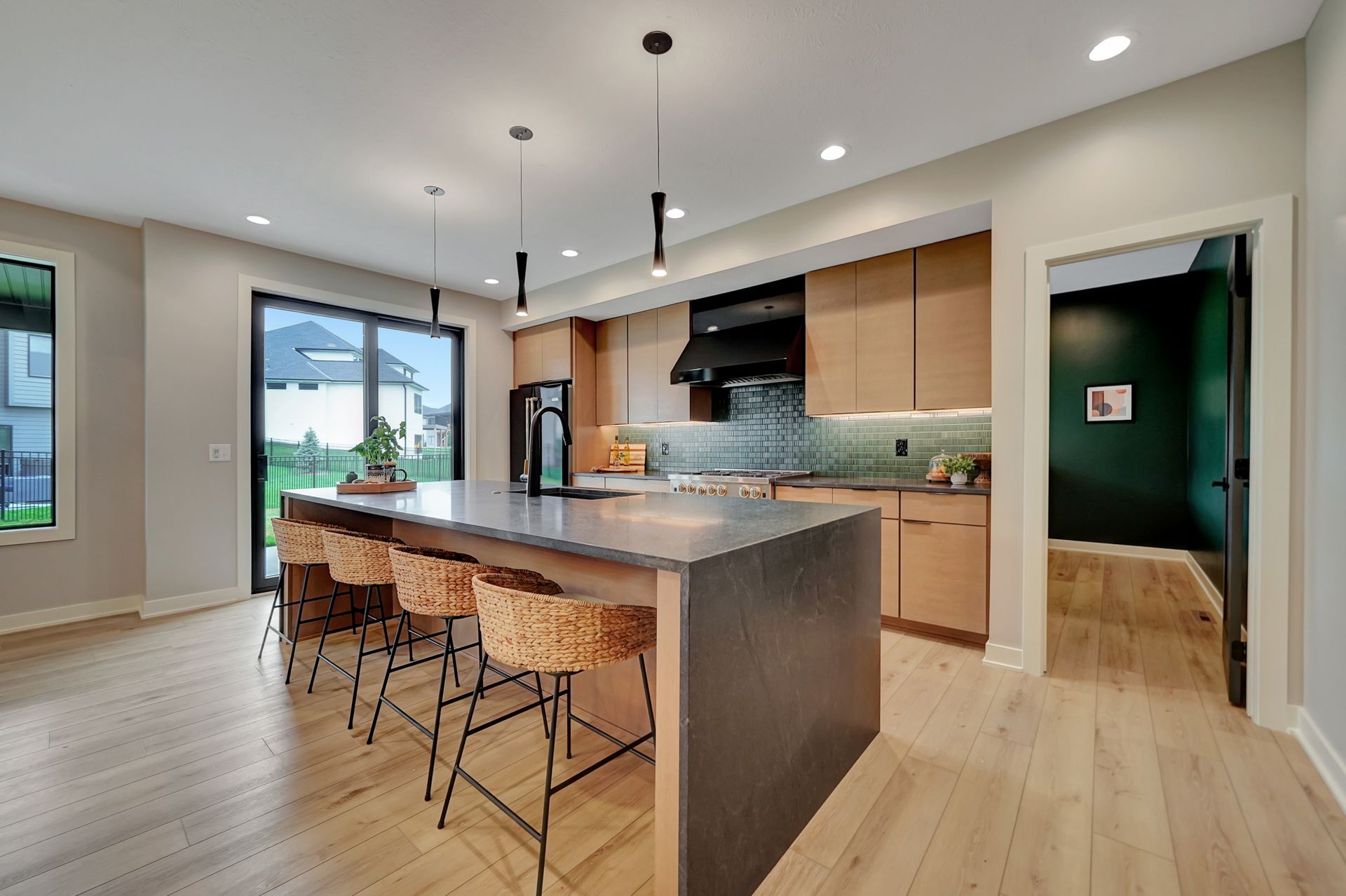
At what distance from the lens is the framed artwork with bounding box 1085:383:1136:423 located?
5.20 m

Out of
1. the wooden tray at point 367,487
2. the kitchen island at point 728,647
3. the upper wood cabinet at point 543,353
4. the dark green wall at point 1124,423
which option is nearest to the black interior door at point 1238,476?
the kitchen island at point 728,647

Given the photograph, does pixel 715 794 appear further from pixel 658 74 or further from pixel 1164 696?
pixel 658 74

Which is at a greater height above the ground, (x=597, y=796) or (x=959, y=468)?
(x=959, y=468)

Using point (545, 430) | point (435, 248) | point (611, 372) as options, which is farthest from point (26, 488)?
point (611, 372)

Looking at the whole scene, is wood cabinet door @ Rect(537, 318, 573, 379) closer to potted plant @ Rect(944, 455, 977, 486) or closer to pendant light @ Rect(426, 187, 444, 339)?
pendant light @ Rect(426, 187, 444, 339)

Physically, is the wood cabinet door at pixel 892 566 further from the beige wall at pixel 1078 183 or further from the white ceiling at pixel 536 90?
the white ceiling at pixel 536 90

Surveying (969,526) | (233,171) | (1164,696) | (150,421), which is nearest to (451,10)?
(233,171)

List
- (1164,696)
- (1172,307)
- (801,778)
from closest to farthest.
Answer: (801,778)
(1164,696)
(1172,307)

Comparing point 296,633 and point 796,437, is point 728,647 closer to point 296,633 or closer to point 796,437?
point 296,633

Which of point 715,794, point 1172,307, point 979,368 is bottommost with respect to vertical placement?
point 715,794

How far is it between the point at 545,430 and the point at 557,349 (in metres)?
0.80

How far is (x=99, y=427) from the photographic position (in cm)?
367

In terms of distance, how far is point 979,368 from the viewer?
316 centimetres

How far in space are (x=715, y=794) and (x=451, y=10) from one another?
256 centimetres
